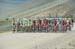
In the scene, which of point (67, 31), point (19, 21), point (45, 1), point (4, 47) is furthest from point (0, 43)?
point (45, 1)

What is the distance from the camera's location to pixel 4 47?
10.2 m

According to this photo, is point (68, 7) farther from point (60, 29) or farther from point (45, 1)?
point (60, 29)

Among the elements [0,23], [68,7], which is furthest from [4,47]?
[68,7]

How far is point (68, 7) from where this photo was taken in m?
23.8

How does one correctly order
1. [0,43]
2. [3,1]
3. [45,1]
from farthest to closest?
[45,1], [3,1], [0,43]

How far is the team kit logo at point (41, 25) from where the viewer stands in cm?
1481

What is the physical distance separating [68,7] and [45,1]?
264 centimetres

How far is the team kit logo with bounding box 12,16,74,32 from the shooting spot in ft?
48.6

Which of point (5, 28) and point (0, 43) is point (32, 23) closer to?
point (5, 28)

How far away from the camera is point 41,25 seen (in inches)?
591

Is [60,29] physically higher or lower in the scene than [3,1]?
lower

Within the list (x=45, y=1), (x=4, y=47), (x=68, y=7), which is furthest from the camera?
(x=68, y=7)

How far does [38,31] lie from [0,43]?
429 centimetres

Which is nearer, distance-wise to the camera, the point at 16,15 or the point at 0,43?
the point at 0,43
